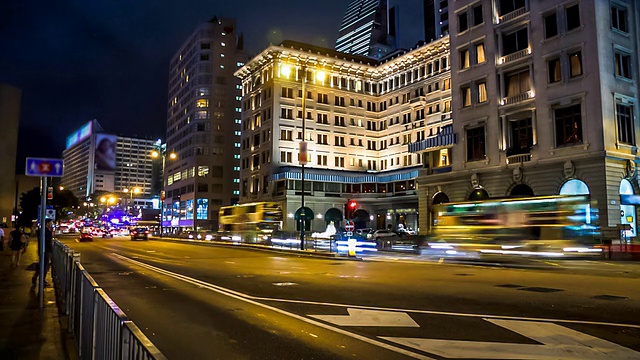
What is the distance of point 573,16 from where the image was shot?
125 ft

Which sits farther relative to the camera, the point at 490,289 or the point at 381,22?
the point at 381,22

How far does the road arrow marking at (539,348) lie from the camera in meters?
6.54

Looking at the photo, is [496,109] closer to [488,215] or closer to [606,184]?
[606,184]

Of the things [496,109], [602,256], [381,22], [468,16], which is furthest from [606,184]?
[381,22]

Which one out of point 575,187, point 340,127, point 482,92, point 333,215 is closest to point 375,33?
point 340,127

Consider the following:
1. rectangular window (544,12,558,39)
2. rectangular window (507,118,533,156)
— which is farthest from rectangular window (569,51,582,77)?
rectangular window (507,118,533,156)

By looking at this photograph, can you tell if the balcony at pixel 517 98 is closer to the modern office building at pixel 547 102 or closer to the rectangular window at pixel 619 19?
the modern office building at pixel 547 102

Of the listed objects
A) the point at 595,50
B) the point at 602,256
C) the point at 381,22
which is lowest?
the point at 602,256

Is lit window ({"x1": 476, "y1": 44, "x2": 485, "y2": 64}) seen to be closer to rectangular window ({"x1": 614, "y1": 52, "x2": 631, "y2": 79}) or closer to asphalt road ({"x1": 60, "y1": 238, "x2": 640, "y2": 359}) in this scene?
rectangular window ({"x1": 614, "y1": 52, "x2": 631, "y2": 79})

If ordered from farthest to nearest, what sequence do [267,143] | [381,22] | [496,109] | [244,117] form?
[381,22] < [244,117] < [267,143] < [496,109]

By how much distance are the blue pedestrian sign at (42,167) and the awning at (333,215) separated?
6546cm

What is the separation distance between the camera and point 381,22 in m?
186

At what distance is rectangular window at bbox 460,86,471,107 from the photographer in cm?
4656

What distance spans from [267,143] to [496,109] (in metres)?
42.0
